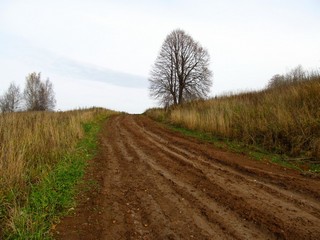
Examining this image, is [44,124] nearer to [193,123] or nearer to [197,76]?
[193,123]

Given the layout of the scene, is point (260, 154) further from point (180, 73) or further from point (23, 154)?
→ point (180, 73)

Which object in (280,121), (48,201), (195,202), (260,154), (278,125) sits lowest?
(195,202)

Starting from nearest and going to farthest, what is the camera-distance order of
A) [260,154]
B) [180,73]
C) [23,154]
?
[23,154] < [260,154] < [180,73]

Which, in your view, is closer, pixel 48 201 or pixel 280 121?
pixel 48 201

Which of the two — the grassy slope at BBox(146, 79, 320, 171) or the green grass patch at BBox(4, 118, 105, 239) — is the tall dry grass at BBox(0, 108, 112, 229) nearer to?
the green grass patch at BBox(4, 118, 105, 239)

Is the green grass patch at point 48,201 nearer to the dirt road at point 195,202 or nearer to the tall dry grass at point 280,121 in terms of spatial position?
the dirt road at point 195,202

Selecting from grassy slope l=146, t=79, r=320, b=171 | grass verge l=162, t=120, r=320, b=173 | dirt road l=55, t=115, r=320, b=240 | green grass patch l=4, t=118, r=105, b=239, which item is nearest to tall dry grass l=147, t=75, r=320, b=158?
grassy slope l=146, t=79, r=320, b=171

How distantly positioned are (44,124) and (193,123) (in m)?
8.41

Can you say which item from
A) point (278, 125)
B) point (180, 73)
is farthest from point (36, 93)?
point (278, 125)

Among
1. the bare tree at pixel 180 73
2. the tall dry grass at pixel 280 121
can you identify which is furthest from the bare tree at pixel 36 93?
the tall dry grass at pixel 280 121

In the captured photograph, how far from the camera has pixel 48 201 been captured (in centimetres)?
466

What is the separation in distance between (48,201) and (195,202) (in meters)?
2.46

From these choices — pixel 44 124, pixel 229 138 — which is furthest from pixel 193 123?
pixel 44 124

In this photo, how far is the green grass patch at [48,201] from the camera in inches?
145
